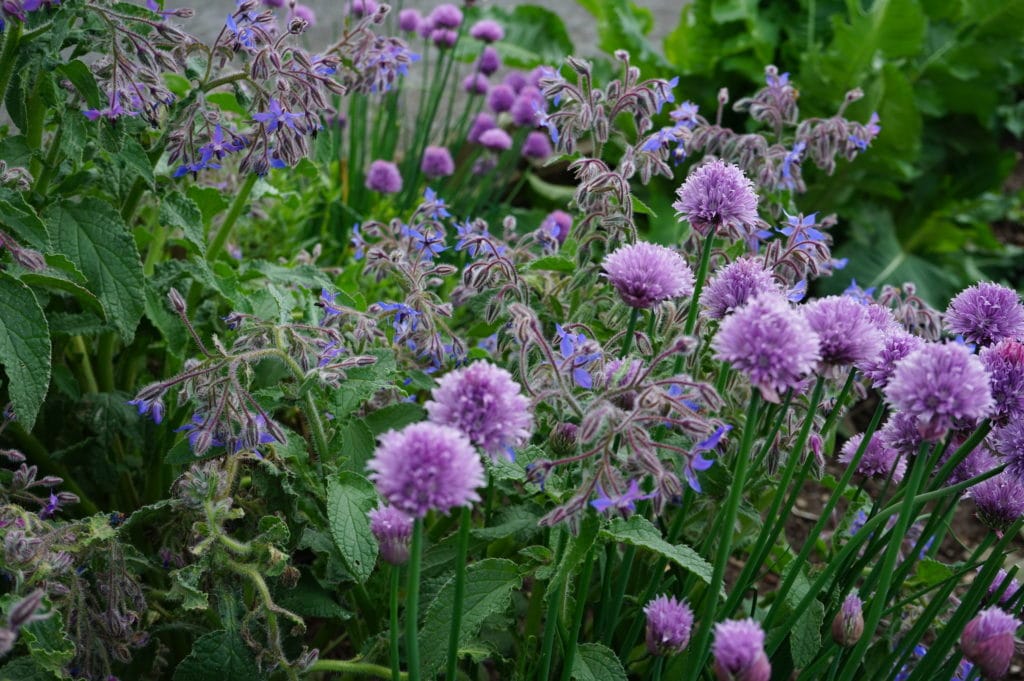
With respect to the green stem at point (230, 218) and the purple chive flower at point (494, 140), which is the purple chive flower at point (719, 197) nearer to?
the green stem at point (230, 218)

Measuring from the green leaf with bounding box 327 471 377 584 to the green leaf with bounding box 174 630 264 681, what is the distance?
0.19 m

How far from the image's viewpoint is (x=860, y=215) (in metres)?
3.91

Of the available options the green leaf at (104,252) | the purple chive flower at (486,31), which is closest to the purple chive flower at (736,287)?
the green leaf at (104,252)

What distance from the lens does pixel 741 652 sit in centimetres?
94

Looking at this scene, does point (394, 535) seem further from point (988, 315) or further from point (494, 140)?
point (494, 140)

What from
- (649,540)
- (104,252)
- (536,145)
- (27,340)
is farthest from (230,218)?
(536,145)

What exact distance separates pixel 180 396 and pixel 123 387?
0.70 metres

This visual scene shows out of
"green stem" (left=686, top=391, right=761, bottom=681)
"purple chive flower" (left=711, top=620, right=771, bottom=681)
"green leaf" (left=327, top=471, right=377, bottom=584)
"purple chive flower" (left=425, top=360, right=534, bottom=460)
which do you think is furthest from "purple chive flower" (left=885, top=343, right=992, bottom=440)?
"green leaf" (left=327, top=471, right=377, bottom=584)

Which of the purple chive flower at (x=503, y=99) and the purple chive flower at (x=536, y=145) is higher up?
the purple chive flower at (x=503, y=99)

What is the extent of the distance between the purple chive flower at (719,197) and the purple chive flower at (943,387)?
0.29m

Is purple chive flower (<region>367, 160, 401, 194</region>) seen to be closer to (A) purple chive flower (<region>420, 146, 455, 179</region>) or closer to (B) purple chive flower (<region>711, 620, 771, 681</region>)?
(A) purple chive flower (<region>420, 146, 455, 179</region>)

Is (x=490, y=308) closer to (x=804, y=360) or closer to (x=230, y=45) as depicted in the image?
(x=230, y=45)

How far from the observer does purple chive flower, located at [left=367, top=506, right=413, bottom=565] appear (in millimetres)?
1055

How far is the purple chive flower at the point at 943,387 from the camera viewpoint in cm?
101
